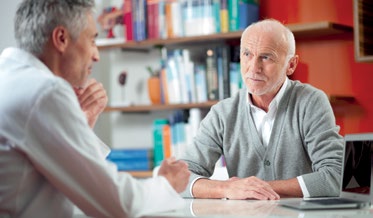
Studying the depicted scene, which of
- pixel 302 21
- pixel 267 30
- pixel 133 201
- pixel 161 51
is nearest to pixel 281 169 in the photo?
pixel 267 30

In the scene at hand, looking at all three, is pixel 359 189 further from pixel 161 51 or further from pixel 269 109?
pixel 161 51

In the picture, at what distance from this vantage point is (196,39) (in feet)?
13.9

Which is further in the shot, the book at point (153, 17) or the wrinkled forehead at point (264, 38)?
the book at point (153, 17)

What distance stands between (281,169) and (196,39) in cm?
185

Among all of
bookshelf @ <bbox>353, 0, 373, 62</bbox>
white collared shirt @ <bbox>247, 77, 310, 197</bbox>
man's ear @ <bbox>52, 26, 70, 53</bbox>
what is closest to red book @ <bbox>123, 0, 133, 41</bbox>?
bookshelf @ <bbox>353, 0, 373, 62</bbox>

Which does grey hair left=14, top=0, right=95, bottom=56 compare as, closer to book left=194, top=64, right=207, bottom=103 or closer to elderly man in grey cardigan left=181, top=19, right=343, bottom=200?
elderly man in grey cardigan left=181, top=19, right=343, bottom=200

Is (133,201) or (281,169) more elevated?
(133,201)

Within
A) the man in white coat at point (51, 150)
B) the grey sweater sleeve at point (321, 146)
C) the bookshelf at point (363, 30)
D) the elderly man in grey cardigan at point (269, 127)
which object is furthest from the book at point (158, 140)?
the man in white coat at point (51, 150)

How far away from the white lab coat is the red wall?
2.48 meters

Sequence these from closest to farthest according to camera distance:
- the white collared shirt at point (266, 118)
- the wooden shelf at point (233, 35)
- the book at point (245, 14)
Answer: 1. the white collared shirt at point (266, 118)
2. the wooden shelf at point (233, 35)
3. the book at point (245, 14)

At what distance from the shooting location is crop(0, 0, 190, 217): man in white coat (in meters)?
1.54

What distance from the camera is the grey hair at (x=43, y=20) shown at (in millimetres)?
1685

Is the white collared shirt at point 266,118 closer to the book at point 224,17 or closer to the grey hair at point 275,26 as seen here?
the grey hair at point 275,26

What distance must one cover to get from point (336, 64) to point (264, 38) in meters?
1.43
